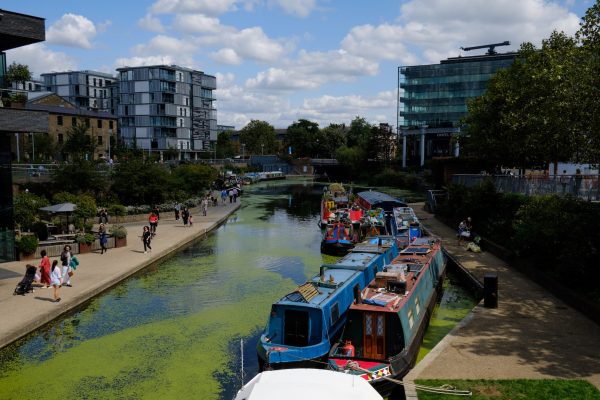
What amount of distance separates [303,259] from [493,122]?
19.0 metres

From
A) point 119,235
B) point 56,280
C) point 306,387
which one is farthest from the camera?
point 119,235

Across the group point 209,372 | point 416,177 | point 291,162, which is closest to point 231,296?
point 209,372

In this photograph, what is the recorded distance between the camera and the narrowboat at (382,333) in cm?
1286

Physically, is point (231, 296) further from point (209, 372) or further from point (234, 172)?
point (234, 172)

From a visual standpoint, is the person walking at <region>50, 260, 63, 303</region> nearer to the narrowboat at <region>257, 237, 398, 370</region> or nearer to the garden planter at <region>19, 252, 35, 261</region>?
the garden planter at <region>19, 252, 35, 261</region>

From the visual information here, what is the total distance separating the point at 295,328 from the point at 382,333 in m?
2.49

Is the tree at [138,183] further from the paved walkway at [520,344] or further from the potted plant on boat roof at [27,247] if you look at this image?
the paved walkway at [520,344]

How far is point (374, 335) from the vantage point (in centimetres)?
1391

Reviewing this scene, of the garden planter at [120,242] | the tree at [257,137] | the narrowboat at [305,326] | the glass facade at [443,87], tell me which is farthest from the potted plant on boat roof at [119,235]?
the tree at [257,137]

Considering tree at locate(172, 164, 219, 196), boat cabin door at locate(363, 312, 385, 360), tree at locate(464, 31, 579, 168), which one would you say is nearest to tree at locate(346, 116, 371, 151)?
tree at locate(172, 164, 219, 196)

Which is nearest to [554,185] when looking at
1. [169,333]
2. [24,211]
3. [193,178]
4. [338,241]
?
[338,241]

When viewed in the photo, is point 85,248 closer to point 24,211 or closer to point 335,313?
point 24,211

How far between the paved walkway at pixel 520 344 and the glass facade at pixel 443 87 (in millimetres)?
89476

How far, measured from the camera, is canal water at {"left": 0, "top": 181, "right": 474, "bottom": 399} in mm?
14227
